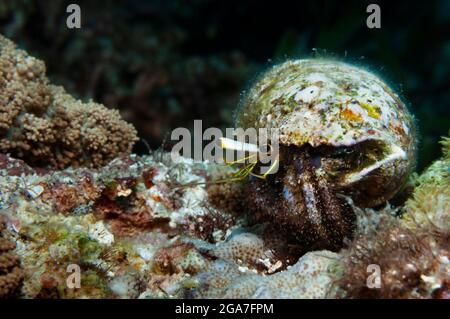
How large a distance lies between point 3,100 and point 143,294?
7.13 feet

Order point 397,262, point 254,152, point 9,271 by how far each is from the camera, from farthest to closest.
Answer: point 254,152
point 9,271
point 397,262

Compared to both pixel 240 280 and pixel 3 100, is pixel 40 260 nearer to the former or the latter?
pixel 240 280

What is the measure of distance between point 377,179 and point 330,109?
1.78 ft

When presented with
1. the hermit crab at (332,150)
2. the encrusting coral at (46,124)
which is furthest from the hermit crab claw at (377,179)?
the encrusting coral at (46,124)

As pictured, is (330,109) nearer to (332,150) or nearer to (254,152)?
(332,150)

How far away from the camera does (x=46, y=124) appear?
3.57 meters

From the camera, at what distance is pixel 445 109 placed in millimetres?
8781

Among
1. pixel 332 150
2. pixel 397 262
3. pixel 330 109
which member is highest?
pixel 330 109

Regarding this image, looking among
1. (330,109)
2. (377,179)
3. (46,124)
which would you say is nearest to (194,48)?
(46,124)

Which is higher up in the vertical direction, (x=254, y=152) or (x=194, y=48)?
(x=194, y=48)

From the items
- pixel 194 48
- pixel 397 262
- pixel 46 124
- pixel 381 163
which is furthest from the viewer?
pixel 194 48

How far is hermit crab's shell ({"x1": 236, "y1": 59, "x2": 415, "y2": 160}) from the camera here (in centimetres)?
245

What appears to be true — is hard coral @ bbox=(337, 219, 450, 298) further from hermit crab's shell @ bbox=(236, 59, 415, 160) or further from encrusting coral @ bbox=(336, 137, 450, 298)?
hermit crab's shell @ bbox=(236, 59, 415, 160)
